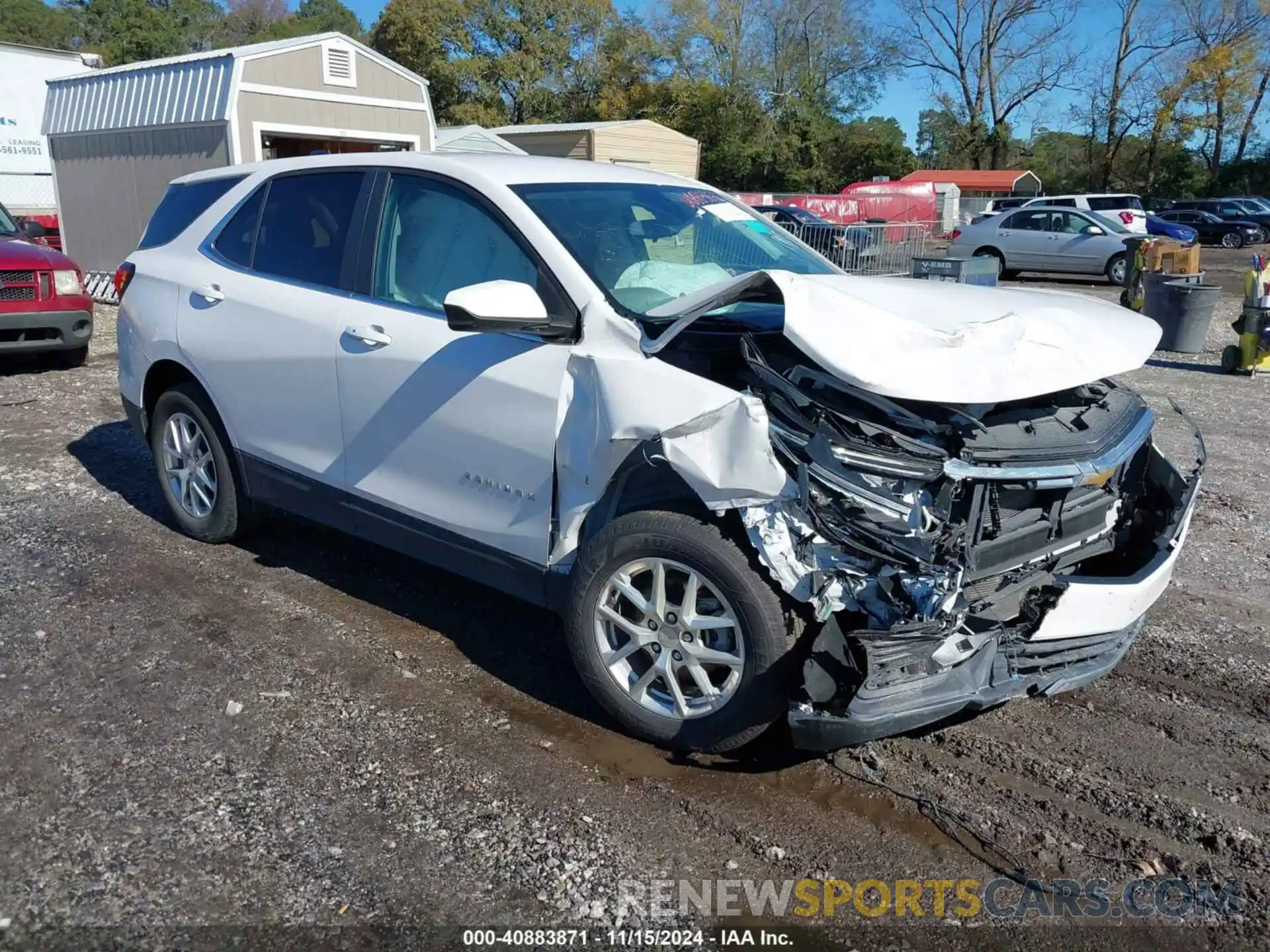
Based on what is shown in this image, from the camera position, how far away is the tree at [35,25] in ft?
207

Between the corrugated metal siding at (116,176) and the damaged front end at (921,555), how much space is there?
13.5 meters

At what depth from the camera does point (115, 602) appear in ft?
15.4

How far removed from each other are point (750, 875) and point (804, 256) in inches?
113

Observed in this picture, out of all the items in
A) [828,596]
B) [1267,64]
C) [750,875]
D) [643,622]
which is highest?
[1267,64]

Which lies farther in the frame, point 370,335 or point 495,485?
point 370,335

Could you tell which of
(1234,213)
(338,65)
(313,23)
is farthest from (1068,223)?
(313,23)

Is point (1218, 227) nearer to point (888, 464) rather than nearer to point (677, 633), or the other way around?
point (888, 464)

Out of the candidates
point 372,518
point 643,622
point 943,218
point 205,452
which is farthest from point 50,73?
point 943,218

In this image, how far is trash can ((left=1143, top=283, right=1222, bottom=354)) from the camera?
1149 cm

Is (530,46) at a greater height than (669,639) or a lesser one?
greater

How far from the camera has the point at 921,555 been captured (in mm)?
2990

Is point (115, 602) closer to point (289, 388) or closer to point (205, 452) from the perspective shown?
point (205, 452)

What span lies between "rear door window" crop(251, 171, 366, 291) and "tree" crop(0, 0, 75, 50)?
71.1 metres

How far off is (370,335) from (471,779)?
1.80m
